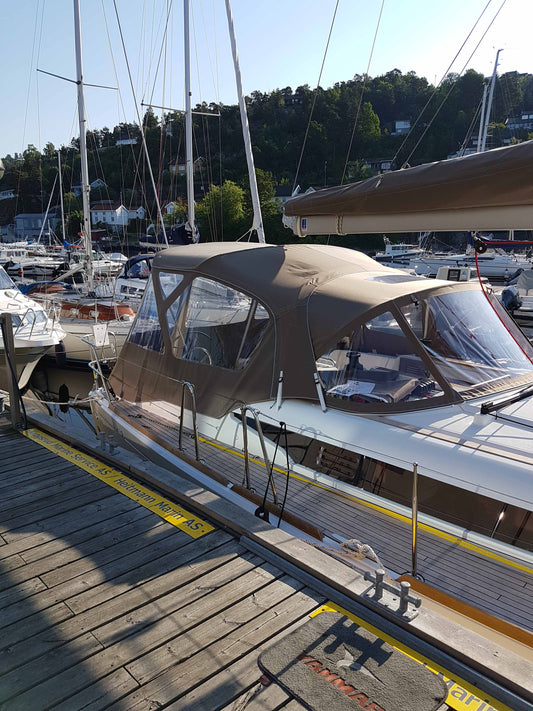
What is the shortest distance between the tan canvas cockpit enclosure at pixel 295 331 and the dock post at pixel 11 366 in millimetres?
1302

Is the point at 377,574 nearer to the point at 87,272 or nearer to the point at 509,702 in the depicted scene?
the point at 509,702

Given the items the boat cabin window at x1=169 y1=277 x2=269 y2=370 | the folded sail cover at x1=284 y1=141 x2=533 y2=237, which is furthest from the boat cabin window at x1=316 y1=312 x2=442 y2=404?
the folded sail cover at x1=284 y1=141 x2=533 y2=237

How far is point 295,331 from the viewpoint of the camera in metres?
4.37

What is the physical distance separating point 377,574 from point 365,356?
1.97 meters

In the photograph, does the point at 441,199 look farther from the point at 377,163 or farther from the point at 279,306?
the point at 377,163

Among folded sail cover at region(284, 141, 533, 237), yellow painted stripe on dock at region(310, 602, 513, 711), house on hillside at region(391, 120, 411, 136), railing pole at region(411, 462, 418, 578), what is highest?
house on hillside at region(391, 120, 411, 136)

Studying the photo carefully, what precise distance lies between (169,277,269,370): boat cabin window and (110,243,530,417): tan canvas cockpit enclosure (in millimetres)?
11

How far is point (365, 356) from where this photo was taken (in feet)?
13.6

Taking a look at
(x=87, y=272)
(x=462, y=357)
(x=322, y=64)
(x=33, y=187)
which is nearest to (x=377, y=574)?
(x=462, y=357)

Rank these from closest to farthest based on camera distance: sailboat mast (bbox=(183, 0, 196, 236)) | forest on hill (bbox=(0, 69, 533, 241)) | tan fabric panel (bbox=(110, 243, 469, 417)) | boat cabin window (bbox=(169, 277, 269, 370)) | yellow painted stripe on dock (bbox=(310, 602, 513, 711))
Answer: yellow painted stripe on dock (bbox=(310, 602, 513, 711)), tan fabric panel (bbox=(110, 243, 469, 417)), boat cabin window (bbox=(169, 277, 269, 370)), sailboat mast (bbox=(183, 0, 196, 236)), forest on hill (bbox=(0, 69, 533, 241))

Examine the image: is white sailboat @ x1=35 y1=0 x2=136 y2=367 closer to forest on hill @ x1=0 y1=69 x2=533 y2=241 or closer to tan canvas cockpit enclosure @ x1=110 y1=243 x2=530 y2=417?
tan canvas cockpit enclosure @ x1=110 y1=243 x2=530 y2=417

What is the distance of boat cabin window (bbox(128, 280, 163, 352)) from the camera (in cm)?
577

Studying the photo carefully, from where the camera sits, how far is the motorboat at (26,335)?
388 inches

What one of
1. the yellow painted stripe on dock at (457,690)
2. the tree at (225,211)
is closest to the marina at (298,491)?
the yellow painted stripe on dock at (457,690)
